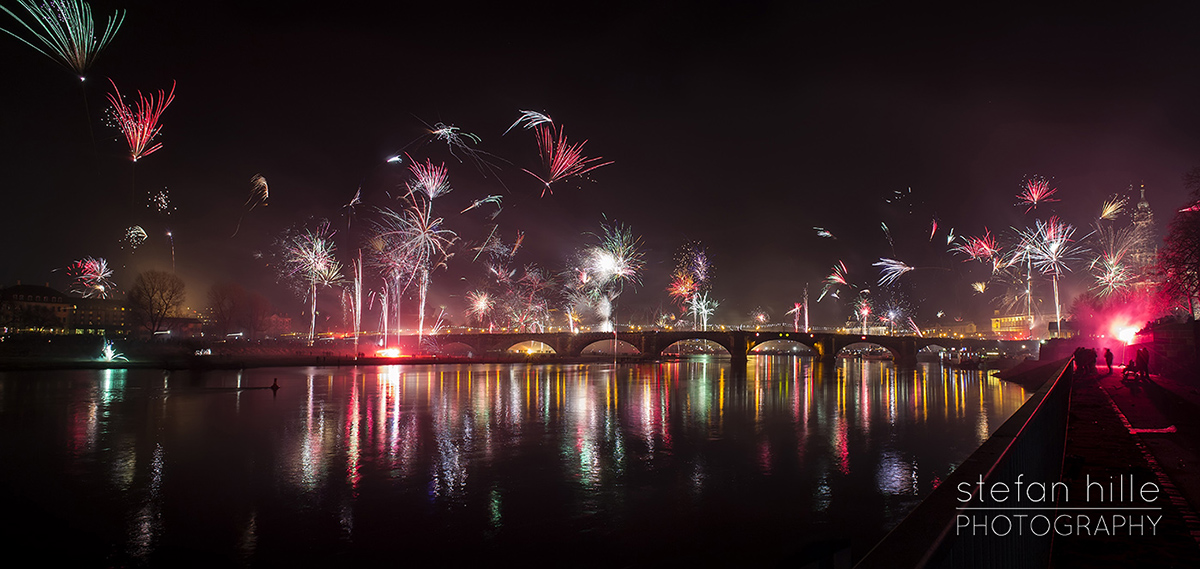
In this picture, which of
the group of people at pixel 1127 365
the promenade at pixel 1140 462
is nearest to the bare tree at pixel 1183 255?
the group of people at pixel 1127 365

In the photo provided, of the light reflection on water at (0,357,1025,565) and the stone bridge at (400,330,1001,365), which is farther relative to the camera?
the stone bridge at (400,330,1001,365)

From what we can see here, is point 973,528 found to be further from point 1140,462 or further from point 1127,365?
point 1127,365

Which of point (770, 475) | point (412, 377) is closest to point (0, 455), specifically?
point (770, 475)

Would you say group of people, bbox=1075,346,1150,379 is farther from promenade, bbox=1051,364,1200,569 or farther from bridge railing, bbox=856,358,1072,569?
bridge railing, bbox=856,358,1072,569

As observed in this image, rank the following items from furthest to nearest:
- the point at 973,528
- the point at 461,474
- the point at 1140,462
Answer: the point at 461,474 → the point at 1140,462 → the point at 973,528

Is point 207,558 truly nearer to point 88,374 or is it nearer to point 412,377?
point 412,377

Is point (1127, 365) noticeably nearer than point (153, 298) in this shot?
Yes

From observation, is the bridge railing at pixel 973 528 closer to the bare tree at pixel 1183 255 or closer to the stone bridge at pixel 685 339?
the bare tree at pixel 1183 255

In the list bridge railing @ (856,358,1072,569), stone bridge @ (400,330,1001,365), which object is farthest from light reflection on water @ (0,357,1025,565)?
stone bridge @ (400,330,1001,365)

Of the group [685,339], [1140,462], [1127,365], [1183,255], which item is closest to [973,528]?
[1140,462]
